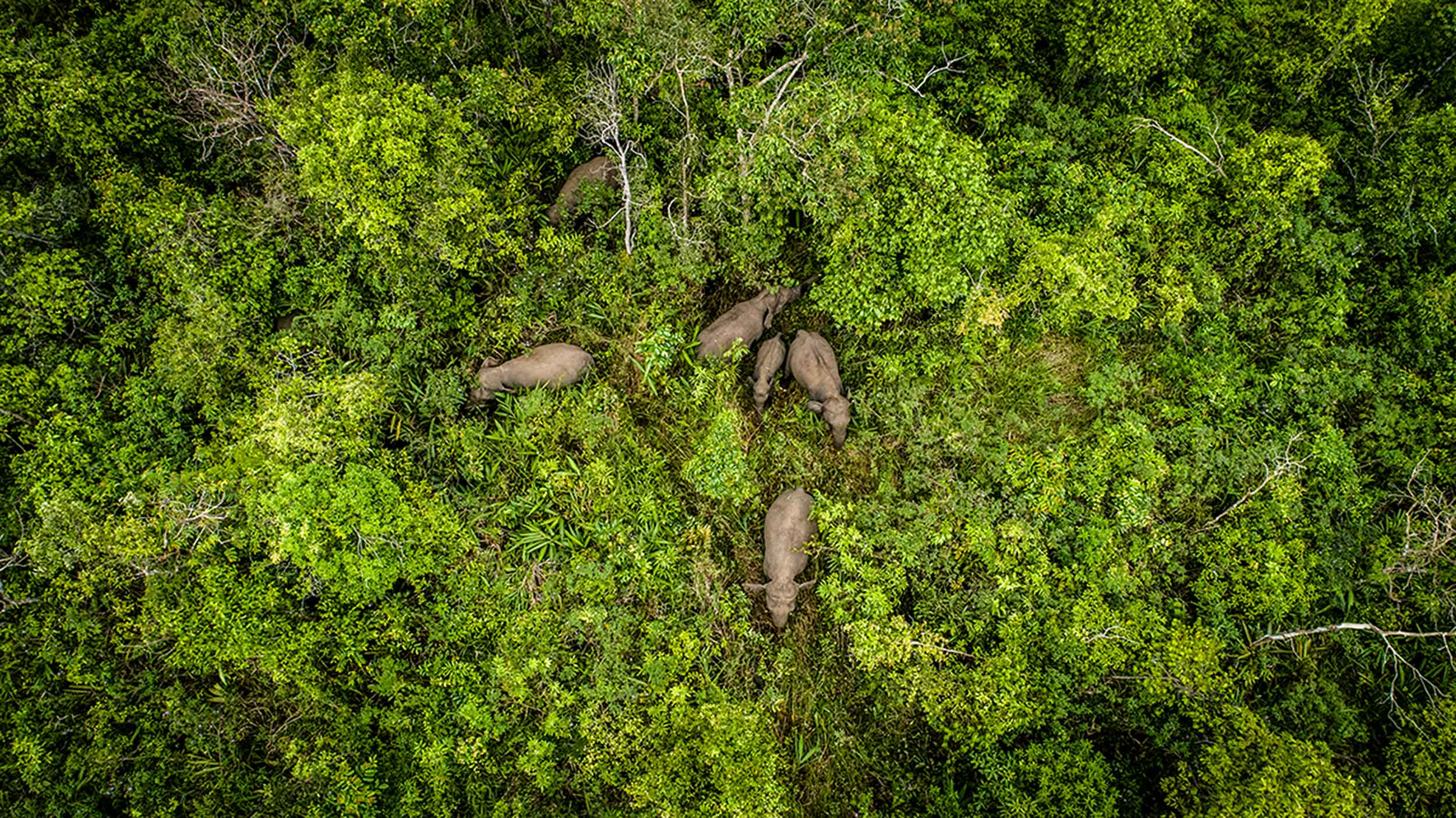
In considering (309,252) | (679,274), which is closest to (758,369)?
(679,274)

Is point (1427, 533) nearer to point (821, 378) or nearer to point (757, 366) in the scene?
point (821, 378)

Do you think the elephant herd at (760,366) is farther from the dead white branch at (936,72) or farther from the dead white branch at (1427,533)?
the dead white branch at (1427,533)

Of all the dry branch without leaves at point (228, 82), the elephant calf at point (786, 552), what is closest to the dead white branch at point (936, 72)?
the elephant calf at point (786, 552)

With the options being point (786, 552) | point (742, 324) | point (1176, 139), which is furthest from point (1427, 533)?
point (742, 324)

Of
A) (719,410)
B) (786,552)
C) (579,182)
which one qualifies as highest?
(579,182)

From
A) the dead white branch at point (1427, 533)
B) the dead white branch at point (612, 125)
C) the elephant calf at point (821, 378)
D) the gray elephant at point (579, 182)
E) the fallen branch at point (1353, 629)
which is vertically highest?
the dead white branch at point (612, 125)

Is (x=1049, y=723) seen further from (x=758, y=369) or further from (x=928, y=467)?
(x=758, y=369)
